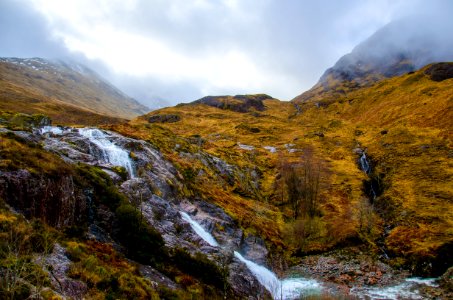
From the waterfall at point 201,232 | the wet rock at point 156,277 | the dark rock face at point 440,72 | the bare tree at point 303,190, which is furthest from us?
the dark rock face at point 440,72

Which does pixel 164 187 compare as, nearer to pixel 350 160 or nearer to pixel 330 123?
pixel 350 160

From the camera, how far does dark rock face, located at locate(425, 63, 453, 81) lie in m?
150

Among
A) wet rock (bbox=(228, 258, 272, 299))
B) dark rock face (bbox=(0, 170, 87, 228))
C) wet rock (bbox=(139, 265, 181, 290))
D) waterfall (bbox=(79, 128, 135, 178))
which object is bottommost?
wet rock (bbox=(228, 258, 272, 299))

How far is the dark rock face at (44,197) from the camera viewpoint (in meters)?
23.5

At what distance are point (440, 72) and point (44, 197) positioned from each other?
172104 millimetres

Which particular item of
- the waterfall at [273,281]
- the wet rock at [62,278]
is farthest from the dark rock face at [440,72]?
the wet rock at [62,278]

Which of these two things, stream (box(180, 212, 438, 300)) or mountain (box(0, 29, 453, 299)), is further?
stream (box(180, 212, 438, 300))

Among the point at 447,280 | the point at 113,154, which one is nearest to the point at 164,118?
the point at 113,154

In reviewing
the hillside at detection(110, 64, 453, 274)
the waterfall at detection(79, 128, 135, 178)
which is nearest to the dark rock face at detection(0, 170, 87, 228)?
the waterfall at detection(79, 128, 135, 178)

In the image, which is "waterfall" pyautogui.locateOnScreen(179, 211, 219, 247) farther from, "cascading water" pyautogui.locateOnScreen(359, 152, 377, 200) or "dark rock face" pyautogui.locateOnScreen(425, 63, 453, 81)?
"dark rock face" pyautogui.locateOnScreen(425, 63, 453, 81)

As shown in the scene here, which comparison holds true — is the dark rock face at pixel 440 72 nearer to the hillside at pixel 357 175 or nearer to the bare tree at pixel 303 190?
the hillside at pixel 357 175

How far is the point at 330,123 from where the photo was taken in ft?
520

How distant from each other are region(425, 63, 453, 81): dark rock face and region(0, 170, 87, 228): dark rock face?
542 feet

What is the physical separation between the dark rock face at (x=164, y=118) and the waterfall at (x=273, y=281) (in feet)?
480
